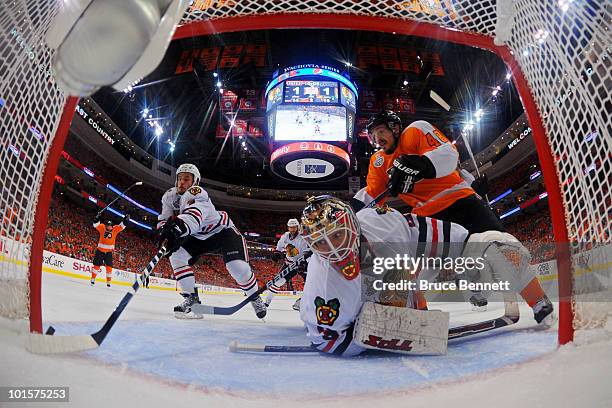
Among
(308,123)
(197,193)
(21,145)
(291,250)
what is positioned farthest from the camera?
(308,123)

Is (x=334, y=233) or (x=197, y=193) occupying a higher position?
(x=197, y=193)

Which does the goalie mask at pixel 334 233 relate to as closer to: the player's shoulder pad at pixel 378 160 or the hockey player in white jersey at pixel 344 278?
the hockey player in white jersey at pixel 344 278

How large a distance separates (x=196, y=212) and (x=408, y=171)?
1.13 meters

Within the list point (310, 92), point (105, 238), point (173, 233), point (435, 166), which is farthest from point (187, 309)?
point (310, 92)

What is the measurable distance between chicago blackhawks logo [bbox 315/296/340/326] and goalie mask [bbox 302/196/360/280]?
0.08m

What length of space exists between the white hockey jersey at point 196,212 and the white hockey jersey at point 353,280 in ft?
3.21

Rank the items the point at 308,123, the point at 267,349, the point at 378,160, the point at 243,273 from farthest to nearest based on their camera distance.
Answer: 1. the point at 308,123
2. the point at 243,273
3. the point at 378,160
4. the point at 267,349

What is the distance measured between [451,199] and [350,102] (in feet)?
18.1

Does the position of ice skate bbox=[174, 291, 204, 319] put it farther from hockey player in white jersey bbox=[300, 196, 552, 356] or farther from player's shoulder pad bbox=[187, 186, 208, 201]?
hockey player in white jersey bbox=[300, 196, 552, 356]

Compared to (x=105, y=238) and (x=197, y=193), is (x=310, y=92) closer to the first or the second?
(x=105, y=238)

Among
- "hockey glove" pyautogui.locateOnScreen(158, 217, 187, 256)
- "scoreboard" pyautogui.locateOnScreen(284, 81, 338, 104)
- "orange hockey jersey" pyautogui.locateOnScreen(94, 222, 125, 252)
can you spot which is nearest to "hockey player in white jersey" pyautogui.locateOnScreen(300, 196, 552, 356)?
"hockey glove" pyautogui.locateOnScreen(158, 217, 187, 256)

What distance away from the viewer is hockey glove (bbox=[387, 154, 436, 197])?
133 centimetres

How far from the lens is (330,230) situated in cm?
97

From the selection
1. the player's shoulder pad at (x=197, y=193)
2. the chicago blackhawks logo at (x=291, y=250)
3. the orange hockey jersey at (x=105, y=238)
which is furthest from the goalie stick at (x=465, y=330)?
the orange hockey jersey at (x=105, y=238)
